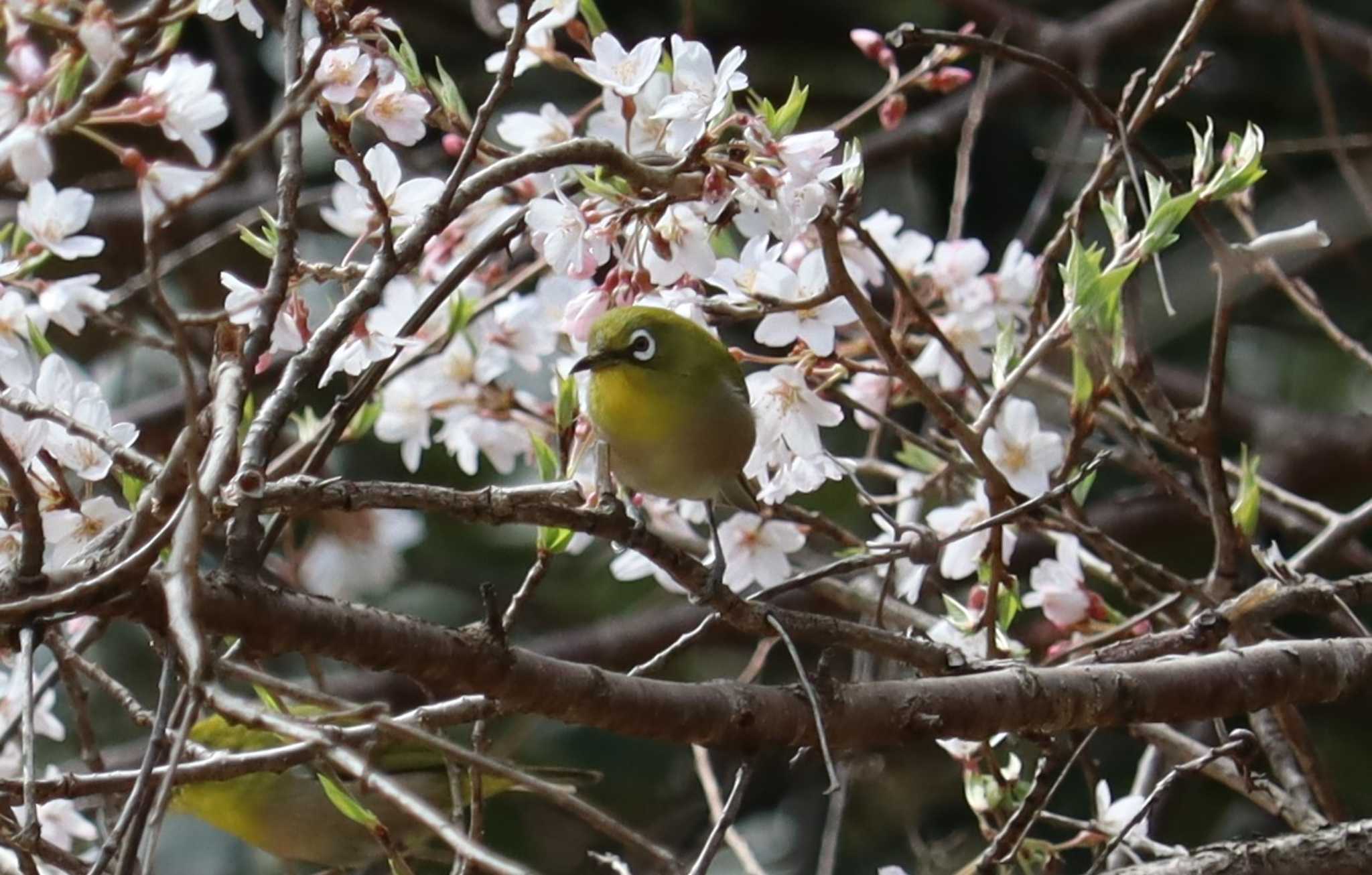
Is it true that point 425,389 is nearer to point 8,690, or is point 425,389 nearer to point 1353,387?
point 8,690

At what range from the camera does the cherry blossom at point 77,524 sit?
129 cm

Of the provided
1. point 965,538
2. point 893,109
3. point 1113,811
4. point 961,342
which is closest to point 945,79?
point 893,109

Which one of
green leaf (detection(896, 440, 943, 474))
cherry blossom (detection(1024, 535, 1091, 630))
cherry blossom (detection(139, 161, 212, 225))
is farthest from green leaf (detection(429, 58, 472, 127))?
cherry blossom (detection(1024, 535, 1091, 630))

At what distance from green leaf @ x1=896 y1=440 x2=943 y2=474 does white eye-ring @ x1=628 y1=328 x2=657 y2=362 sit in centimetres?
37

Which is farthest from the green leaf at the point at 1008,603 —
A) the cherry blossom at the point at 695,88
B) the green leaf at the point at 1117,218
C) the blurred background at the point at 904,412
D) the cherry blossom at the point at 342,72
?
the blurred background at the point at 904,412

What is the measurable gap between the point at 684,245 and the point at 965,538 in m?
0.55

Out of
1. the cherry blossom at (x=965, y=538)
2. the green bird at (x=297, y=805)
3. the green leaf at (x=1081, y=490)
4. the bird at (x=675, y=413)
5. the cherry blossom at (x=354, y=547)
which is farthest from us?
the cherry blossom at (x=354, y=547)

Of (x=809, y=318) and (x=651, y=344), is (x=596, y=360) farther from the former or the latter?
(x=809, y=318)

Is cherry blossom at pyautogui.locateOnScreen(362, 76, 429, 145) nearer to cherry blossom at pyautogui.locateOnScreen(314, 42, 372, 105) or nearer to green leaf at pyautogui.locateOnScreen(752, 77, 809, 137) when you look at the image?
cherry blossom at pyautogui.locateOnScreen(314, 42, 372, 105)

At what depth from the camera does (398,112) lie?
1441 millimetres

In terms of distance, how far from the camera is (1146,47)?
3865 mm

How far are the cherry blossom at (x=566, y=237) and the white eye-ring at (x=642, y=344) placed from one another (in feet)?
0.75

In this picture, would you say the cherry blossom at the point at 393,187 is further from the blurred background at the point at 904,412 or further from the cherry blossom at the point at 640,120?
the blurred background at the point at 904,412

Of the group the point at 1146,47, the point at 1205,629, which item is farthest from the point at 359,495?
the point at 1146,47
